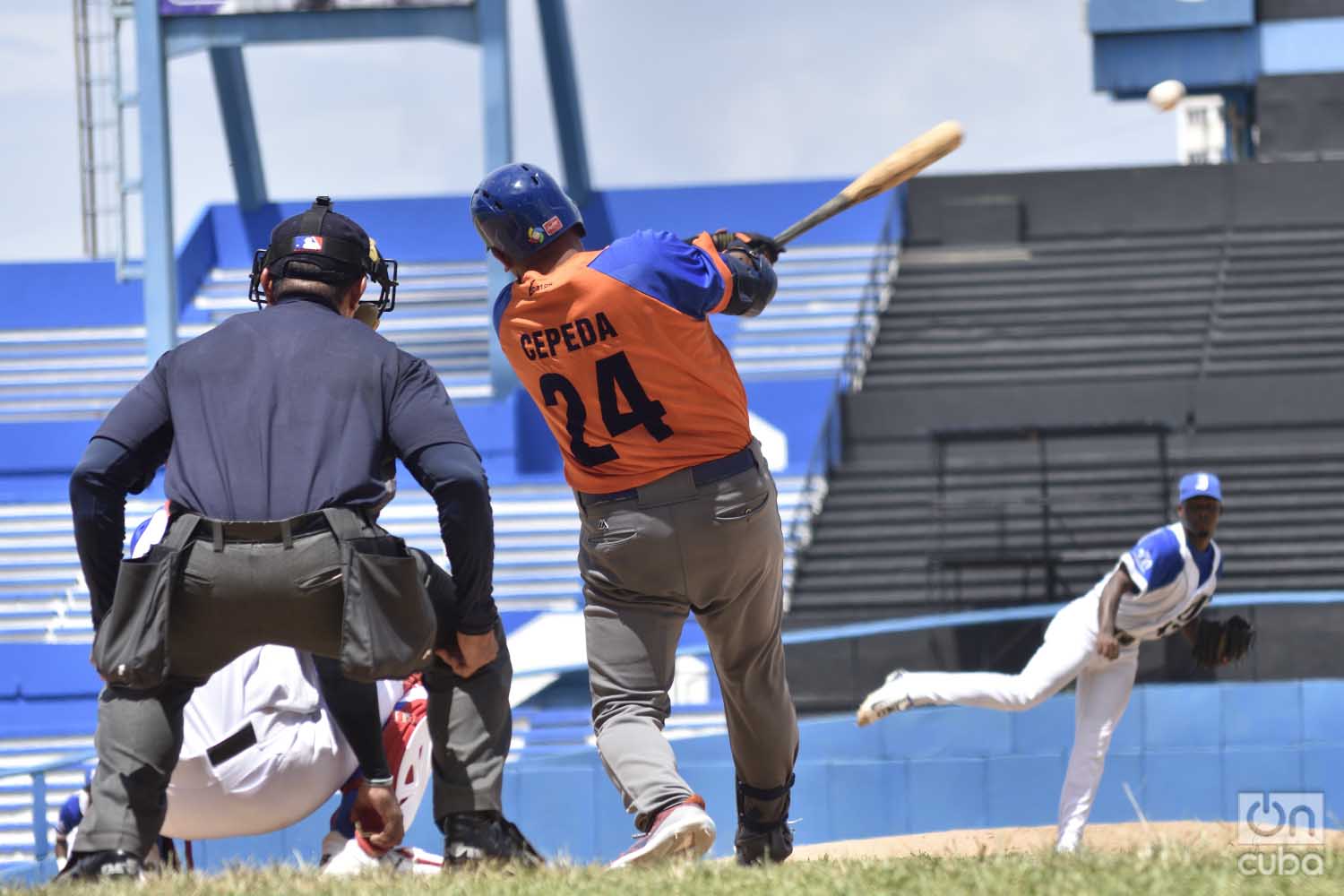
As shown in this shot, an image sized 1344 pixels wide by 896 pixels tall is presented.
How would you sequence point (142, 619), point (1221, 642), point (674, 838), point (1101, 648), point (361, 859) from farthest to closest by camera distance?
point (1221, 642) → point (1101, 648) → point (361, 859) → point (674, 838) → point (142, 619)

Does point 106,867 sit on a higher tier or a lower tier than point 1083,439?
higher

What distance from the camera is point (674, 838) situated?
169 inches

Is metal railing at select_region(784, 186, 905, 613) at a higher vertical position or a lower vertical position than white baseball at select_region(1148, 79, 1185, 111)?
lower

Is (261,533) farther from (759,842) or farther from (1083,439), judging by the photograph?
(1083,439)

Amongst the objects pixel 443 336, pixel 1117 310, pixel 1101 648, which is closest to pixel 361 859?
pixel 1101 648

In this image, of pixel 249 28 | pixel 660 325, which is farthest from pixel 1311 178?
pixel 660 325

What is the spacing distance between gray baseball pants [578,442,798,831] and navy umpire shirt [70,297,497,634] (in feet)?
2.14

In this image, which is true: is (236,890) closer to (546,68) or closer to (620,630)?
(620,630)

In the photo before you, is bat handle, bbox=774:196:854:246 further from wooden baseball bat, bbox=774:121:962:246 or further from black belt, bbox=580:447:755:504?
black belt, bbox=580:447:755:504

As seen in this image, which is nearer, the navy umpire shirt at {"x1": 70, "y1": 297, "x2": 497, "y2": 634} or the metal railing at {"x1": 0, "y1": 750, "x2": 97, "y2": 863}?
the navy umpire shirt at {"x1": 70, "y1": 297, "x2": 497, "y2": 634}

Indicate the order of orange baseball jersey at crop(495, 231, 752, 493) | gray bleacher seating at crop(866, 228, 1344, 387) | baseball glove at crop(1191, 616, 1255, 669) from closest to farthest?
orange baseball jersey at crop(495, 231, 752, 493) → baseball glove at crop(1191, 616, 1255, 669) → gray bleacher seating at crop(866, 228, 1344, 387)

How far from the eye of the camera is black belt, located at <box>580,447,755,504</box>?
15.4 ft

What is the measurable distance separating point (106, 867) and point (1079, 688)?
5.16m

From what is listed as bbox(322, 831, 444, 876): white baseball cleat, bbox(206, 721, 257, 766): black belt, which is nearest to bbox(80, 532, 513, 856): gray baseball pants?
bbox(206, 721, 257, 766): black belt
